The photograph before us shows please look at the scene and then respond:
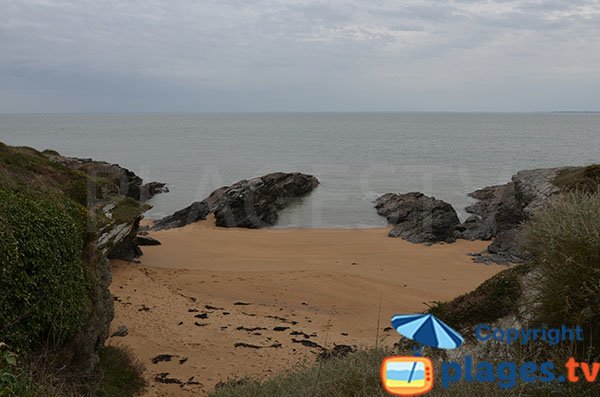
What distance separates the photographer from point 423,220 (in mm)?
25219

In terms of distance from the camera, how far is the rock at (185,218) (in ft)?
92.9

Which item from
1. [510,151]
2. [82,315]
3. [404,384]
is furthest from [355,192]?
[510,151]

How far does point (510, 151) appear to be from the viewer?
7675cm

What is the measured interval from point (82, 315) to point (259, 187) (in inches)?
971

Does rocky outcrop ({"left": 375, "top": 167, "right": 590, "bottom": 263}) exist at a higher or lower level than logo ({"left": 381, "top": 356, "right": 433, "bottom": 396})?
lower

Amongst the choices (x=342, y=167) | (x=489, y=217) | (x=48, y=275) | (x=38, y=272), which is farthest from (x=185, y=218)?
(x=342, y=167)

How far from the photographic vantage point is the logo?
293 cm

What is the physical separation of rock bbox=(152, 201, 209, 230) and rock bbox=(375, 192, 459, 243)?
427 inches

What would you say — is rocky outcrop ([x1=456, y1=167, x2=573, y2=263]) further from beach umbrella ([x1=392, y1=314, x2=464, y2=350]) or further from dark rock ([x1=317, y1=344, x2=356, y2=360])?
beach umbrella ([x1=392, y1=314, x2=464, y2=350])

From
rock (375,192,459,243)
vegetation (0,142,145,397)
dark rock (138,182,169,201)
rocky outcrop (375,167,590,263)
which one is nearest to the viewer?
vegetation (0,142,145,397)

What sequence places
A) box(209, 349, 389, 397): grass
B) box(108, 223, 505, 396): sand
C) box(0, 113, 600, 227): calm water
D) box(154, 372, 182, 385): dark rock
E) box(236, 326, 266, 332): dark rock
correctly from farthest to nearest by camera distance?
box(0, 113, 600, 227): calm water, box(236, 326, 266, 332): dark rock, box(108, 223, 505, 396): sand, box(154, 372, 182, 385): dark rock, box(209, 349, 389, 397): grass

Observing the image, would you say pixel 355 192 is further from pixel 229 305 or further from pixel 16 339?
pixel 16 339

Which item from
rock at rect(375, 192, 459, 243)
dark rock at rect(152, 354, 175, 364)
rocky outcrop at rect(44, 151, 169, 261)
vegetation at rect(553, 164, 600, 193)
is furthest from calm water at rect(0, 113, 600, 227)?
dark rock at rect(152, 354, 175, 364)

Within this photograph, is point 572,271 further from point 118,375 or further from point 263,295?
point 263,295
